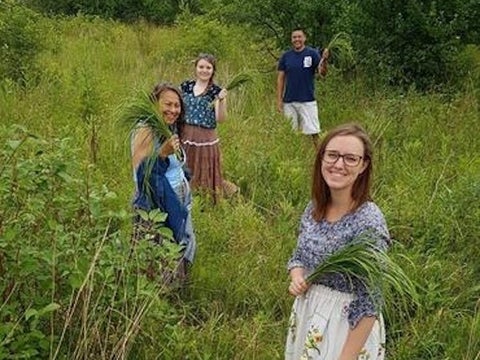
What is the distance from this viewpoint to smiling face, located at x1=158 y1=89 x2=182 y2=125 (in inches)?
164

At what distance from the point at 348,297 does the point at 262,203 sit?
3145 mm

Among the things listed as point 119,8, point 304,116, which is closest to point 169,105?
point 304,116

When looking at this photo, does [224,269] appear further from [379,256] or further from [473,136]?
[473,136]

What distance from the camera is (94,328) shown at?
9.61 feet

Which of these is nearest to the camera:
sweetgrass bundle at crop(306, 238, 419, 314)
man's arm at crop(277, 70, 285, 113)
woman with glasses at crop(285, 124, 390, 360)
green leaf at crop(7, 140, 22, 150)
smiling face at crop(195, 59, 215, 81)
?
sweetgrass bundle at crop(306, 238, 419, 314)

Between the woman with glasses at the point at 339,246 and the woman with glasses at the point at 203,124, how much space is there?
9.77 ft

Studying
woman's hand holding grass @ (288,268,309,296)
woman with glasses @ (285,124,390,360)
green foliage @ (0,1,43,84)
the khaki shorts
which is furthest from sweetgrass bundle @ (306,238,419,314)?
green foliage @ (0,1,43,84)

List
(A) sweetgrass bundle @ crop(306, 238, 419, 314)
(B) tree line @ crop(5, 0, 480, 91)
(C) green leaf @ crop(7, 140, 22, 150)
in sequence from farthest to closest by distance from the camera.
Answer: (B) tree line @ crop(5, 0, 480, 91)
(C) green leaf @ crop(7, 140, 22, 150)
(A) sweetgrass bundle @ crop(306, 238, 419, 314)

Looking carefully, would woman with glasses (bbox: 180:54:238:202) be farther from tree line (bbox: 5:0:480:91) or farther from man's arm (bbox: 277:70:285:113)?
tree line (bbox: 5:0:480:91)

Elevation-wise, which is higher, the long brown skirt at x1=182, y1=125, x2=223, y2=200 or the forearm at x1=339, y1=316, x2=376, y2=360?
the long brown skirt at x1=182, y1=125, x2=223, y2=200

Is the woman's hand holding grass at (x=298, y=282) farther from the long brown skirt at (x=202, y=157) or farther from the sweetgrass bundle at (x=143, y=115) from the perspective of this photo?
the long brown skirt at (x=202, y=157)

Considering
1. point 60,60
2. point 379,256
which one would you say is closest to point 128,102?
point 379,256

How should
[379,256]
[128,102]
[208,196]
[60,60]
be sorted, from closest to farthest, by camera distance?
[379,256], [128,102], [208,196], [60,60]

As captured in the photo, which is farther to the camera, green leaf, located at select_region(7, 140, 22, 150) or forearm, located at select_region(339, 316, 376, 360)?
green leaf, located at select_region(7, 140, 22, 150)
